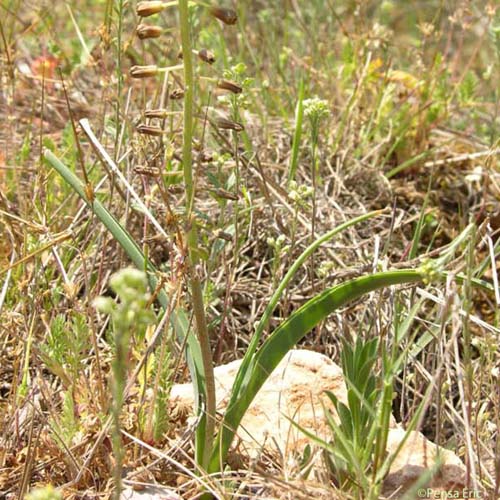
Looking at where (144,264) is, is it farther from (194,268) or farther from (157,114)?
(157,114)

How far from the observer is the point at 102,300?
4.14 ft

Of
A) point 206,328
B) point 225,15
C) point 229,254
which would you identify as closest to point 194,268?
point 206,328

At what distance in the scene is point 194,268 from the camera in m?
1.62

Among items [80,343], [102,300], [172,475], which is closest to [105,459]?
[172,475]

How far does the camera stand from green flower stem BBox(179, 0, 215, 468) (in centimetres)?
150

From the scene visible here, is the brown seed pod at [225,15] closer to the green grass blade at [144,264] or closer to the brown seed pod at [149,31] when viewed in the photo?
the brown seed pod at [149,31]

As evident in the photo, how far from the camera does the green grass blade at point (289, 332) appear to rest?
1671 mm

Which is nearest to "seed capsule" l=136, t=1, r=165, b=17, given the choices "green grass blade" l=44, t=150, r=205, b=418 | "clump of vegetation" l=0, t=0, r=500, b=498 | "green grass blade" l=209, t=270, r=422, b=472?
"clump of vegetation" l=0, t=0, r=500, b=498

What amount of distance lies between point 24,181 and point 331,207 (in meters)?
1.04

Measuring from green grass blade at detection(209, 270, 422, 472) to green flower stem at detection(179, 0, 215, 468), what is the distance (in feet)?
0.10

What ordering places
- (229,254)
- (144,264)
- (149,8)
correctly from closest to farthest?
(149,8) < (144,264) < (229,254)

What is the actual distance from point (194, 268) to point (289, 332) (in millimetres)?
239

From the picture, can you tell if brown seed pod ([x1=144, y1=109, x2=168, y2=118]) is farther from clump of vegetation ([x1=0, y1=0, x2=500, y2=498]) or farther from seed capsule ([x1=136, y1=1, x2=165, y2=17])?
seed capsule ([x1=136, y1=1, x2=165, y2=17])

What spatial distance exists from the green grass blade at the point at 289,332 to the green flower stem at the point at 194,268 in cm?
3
